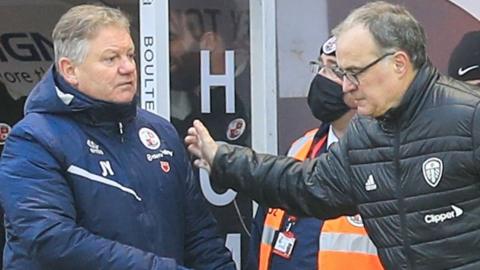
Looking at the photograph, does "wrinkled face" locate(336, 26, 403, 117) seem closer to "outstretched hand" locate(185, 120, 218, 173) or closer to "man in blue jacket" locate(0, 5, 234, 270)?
"outstretched hand" locate(185, 120, 218, 173)

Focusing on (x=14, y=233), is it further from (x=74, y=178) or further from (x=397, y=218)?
(x=397, y=218)

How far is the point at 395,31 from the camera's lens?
2832mm

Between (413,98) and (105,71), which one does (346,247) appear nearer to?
(413,98)

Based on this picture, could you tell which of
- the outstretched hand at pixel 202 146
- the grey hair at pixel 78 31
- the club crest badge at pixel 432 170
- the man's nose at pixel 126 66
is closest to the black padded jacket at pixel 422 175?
the club crest badge at pixel 432 170

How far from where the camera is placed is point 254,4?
167 inches

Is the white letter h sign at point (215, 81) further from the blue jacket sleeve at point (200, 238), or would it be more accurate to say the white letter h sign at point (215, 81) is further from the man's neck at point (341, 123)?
the blue jacket sleeve at point (200, 238)

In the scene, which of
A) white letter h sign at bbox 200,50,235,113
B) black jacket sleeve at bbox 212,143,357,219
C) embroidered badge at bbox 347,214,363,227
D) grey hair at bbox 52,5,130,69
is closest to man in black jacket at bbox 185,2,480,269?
black jacket sleeve at bbox 212,143,357,219

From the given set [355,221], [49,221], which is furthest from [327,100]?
[49,221]

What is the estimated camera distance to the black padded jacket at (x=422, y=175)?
2.77 meters

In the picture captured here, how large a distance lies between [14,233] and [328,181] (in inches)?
34.6

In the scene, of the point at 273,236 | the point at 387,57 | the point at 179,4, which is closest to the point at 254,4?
the point at 179,4

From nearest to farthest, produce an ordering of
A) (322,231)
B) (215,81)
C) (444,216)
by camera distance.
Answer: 1. (444,216)
2. (322,231)
3. (215,81)

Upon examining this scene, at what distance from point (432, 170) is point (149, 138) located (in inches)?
33.6

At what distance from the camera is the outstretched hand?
3160mm
